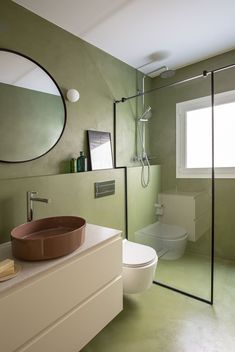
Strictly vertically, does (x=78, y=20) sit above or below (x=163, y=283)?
above

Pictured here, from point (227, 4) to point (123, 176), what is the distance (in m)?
1.73

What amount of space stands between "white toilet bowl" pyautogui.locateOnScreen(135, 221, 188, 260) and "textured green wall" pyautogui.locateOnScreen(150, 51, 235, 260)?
0.51ft

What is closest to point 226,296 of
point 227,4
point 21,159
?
point 21,159

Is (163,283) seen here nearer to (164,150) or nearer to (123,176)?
(123,176)

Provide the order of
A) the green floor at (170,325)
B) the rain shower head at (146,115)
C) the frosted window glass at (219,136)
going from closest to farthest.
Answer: the green floor at (170,325) → the frosted window glass at (219,136) → the rain shower head at (146,115)

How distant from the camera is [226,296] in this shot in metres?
1.90

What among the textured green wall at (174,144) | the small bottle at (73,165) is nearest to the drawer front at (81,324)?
the small bottle at (73,165)

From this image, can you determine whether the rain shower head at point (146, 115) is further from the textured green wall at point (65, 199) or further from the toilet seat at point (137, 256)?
the toilet seat at point (137, 256)

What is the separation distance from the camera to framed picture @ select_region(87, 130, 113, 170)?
209 centimetres

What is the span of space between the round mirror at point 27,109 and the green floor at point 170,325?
1452mm

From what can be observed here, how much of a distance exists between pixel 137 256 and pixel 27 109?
148cm

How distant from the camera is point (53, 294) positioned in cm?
105

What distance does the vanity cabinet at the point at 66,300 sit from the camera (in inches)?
35.8

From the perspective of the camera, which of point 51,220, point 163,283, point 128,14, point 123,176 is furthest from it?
point 123,176
